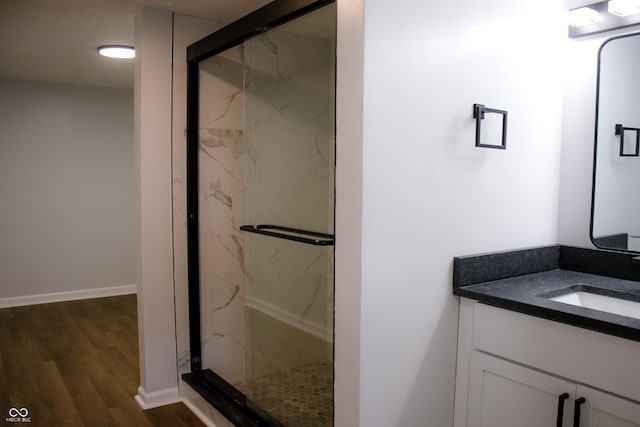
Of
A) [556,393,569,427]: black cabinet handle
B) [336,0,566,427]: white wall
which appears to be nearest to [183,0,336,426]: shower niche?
[336,0,566,427]: white wall

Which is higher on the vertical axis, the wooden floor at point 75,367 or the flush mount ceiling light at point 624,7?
the flush mount ceiling light at point 624,7

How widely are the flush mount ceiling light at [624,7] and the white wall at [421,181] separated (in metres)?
0.24

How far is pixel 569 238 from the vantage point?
1.96 metres

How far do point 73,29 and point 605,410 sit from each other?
3.09m

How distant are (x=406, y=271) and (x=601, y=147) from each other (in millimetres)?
1019

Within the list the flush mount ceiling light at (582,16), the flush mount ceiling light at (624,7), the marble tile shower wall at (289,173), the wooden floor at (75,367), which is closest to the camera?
the flush mount ceiling light at (624,7)

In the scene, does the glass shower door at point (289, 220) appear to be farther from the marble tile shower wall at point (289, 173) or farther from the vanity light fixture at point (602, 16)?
the vanity light fixture at point (602, 16)

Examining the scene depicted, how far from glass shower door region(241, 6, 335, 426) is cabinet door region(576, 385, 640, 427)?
86 cm

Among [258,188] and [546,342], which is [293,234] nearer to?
[258,188]

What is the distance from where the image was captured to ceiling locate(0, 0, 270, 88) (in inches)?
94.8

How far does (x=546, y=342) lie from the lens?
138cm

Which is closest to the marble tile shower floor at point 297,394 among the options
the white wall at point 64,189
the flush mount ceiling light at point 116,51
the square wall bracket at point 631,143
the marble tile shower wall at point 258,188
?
the marble tile shower wall at point 258,188

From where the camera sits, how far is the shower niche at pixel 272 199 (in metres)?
1.91

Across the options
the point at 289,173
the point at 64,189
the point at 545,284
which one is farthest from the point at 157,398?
the point at 64,189
